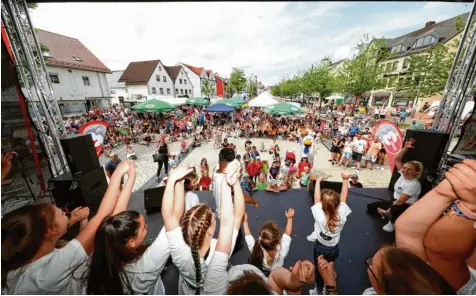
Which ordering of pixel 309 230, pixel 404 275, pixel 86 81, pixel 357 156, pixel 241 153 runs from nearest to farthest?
1. pixel 404 275
2. pixel 309 230
3. pixel 357 156
4. pixel 241 153
5. pixel 86 81

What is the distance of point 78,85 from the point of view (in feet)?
64.7

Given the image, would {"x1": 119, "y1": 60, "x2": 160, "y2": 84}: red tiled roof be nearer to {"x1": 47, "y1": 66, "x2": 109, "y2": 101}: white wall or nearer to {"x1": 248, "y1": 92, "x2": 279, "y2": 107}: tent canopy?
{"x1": 47, "y1": 66, "x2": 109, "y2": 101}: white wall

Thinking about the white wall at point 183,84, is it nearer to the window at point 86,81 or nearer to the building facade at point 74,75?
the building facade at point 74,75

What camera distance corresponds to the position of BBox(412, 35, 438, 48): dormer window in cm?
2624

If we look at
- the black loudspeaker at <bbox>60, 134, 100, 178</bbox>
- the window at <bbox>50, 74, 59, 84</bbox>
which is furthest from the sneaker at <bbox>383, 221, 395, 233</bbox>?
the window at <bbox>50, 74, 59, 84</bbox>

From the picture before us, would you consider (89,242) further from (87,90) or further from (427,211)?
(87,90)

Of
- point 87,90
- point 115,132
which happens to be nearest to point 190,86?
point 87,90

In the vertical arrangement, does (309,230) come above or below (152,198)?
below

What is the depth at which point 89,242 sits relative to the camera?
136cm

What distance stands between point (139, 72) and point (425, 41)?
146ft

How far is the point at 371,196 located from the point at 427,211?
4318mm

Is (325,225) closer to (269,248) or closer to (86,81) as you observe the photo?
(269,248)

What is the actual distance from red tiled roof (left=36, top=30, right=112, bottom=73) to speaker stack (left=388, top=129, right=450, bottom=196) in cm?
2605

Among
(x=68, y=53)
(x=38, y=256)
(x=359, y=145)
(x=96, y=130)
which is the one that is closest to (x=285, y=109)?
(x=359, y=145)
